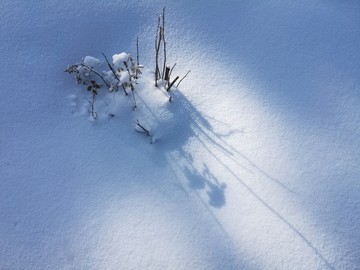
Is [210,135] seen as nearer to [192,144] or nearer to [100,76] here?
[192,144]

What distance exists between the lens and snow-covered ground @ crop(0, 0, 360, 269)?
4.59 ft

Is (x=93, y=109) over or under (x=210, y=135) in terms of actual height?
under

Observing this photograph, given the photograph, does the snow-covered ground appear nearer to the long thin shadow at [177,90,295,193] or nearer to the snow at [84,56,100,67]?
the long thin shadow at [177,90,295,193]

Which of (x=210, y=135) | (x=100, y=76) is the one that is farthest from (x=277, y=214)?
(x=100, y=76)

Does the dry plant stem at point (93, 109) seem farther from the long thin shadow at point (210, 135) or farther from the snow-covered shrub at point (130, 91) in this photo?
the long thin shadow at point (210, 135)

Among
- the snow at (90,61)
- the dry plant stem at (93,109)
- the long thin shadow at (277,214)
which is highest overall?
the snow at (90,61)

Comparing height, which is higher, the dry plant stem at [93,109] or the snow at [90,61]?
the snow at [90,61]

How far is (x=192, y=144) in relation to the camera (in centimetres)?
158

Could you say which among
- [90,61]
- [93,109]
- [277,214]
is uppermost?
[90,61]

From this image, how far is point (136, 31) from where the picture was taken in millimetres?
1824

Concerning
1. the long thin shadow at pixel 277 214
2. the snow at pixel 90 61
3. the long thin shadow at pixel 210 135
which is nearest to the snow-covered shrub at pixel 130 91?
the snow at pixel 90 61

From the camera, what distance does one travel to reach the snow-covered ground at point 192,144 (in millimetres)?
1400

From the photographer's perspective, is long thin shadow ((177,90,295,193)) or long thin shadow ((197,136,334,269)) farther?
long thin shadow ((177,90,295,193))

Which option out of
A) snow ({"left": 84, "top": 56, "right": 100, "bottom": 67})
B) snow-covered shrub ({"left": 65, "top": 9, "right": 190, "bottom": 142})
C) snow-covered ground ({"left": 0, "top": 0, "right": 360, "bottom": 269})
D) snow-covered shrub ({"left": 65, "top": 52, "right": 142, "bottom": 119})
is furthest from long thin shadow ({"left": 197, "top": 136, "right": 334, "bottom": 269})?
snow ({"left": 84, "top": 56, "right": 100, "bottom": 67})
